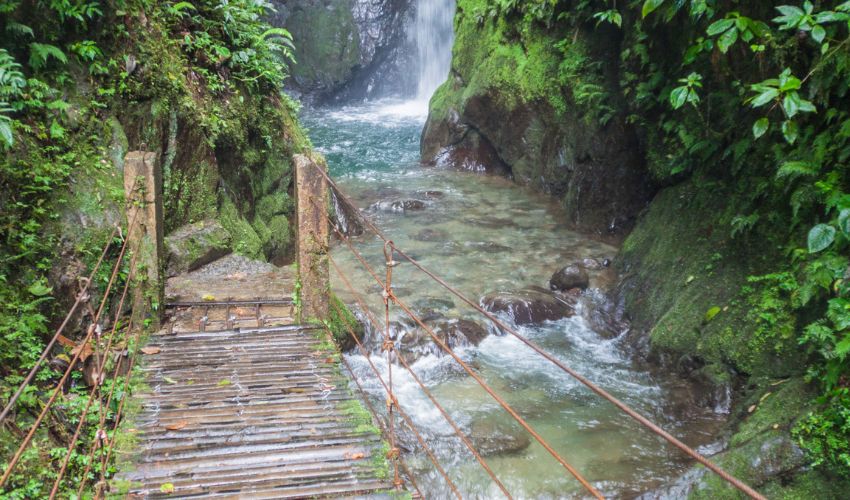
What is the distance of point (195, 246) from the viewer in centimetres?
667

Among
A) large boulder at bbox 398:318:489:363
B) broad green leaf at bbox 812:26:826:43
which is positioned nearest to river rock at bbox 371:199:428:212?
large boulder at bbox 398:318:489:363

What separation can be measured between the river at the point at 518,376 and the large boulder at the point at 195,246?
6.78 ft

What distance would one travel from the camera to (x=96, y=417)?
457 cm

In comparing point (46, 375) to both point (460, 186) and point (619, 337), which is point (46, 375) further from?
point (460, 186)

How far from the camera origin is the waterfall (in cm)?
2745

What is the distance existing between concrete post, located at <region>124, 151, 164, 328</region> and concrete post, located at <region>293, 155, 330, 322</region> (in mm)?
1172

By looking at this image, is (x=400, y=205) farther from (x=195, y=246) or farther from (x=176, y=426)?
(x=176, y=426)

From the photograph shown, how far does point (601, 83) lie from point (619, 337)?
5.05m

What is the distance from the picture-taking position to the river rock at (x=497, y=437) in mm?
5957

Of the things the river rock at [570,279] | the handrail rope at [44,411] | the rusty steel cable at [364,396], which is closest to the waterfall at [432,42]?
the river rock at [570,279]

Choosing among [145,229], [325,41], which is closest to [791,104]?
[145,229]

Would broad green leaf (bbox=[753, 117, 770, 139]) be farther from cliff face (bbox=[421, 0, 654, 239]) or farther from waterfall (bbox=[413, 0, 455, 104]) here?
waterfall (bbox=[413, 0, 455, 104])

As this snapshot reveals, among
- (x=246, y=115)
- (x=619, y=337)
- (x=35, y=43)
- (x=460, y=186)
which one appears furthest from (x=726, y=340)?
(x=460, y=186)

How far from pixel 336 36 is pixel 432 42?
187 inches
